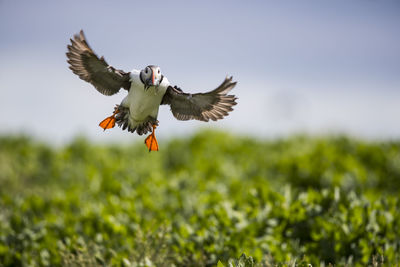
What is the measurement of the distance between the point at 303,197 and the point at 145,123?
317 cm

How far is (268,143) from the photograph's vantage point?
454 inches

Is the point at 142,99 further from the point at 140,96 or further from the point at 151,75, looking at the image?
the point at 151,75

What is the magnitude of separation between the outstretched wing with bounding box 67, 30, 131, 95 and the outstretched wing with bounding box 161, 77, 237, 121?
0.98ft

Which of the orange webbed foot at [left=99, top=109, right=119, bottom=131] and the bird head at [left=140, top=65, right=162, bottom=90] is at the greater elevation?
the bird head at [left=140, top=65, right=162, bottom=90]

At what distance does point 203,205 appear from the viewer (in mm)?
5910

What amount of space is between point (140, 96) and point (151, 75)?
20cm

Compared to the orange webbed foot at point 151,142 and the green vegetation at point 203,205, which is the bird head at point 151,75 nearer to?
the orange webbed foot at point 151,142

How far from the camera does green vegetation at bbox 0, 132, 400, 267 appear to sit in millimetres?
4062

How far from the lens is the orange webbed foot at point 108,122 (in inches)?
83.9

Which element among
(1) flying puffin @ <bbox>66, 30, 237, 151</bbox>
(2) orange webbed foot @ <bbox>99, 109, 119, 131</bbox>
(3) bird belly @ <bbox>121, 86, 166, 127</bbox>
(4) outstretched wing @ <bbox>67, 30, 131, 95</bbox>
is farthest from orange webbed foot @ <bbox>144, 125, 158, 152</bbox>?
(4) outstretched wing @ <bbox>67, 30, 131, 95</bbox>

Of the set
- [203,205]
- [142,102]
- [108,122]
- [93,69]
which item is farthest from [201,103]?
[203,205]

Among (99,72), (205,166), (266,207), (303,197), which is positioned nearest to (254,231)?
(266,207)

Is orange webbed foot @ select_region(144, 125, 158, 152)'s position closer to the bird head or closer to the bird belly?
the bird belly

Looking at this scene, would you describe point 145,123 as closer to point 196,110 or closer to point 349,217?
point 196,110
